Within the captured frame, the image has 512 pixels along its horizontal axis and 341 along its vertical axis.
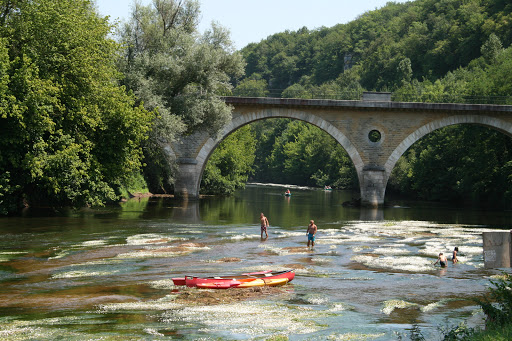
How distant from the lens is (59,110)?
94.2 feet

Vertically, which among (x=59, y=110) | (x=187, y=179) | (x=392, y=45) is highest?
(x=392, y=45)

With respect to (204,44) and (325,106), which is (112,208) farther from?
(325,106)

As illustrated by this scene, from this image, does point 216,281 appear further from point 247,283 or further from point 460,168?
point 460,168

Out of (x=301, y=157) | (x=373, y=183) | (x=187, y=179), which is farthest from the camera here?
(x=301, y=157)

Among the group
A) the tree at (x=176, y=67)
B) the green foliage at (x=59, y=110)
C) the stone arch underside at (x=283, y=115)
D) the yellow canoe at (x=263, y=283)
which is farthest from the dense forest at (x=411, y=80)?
the yellow canoe at (x=263, y=283)

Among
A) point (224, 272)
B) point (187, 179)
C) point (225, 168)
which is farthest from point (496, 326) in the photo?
point (225, 168)

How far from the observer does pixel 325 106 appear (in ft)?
148

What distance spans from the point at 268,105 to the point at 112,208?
1348 cm

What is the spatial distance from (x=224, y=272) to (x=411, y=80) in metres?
83.1

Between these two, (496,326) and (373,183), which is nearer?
(496,326)

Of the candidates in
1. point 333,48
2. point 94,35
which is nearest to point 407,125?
point 94,35

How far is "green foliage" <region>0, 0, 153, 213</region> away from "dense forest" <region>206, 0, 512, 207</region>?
13.7 meters

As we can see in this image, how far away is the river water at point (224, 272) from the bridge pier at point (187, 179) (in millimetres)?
12222

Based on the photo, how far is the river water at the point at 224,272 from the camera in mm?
12594
